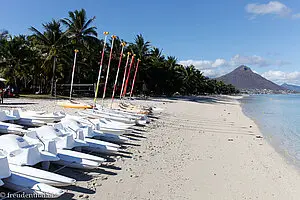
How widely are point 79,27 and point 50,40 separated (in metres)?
4.78

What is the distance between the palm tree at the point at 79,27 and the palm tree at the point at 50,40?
2.57 m

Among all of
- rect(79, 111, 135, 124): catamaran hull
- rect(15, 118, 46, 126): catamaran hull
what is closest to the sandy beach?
rect(79, 111, 135, 124): catamaran hull

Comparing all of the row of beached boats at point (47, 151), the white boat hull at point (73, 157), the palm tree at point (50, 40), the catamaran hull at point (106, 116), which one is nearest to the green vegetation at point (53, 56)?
the palm tree at point (50, 40)

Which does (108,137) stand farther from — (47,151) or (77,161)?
(47,151)

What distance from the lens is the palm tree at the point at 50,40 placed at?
33.1 metres

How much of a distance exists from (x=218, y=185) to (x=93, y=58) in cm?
3342

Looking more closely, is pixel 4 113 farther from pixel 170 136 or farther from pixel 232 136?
pixel 232 136

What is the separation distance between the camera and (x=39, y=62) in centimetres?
3484

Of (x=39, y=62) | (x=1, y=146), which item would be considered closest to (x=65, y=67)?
(x=39, y=62)

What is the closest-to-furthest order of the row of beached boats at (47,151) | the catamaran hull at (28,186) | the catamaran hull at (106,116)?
the catamaran hull at (28,186)
the row of beached boats at (47,151)
the catamaran hull at (106,116)

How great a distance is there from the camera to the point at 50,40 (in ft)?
111

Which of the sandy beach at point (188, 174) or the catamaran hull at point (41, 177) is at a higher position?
the catamaran hull at point (41, 177)

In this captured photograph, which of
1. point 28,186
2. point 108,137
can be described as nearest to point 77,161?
point 28,186

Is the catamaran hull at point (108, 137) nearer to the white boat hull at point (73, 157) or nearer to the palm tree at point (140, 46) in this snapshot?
the white boat hull at point (73, 157)
